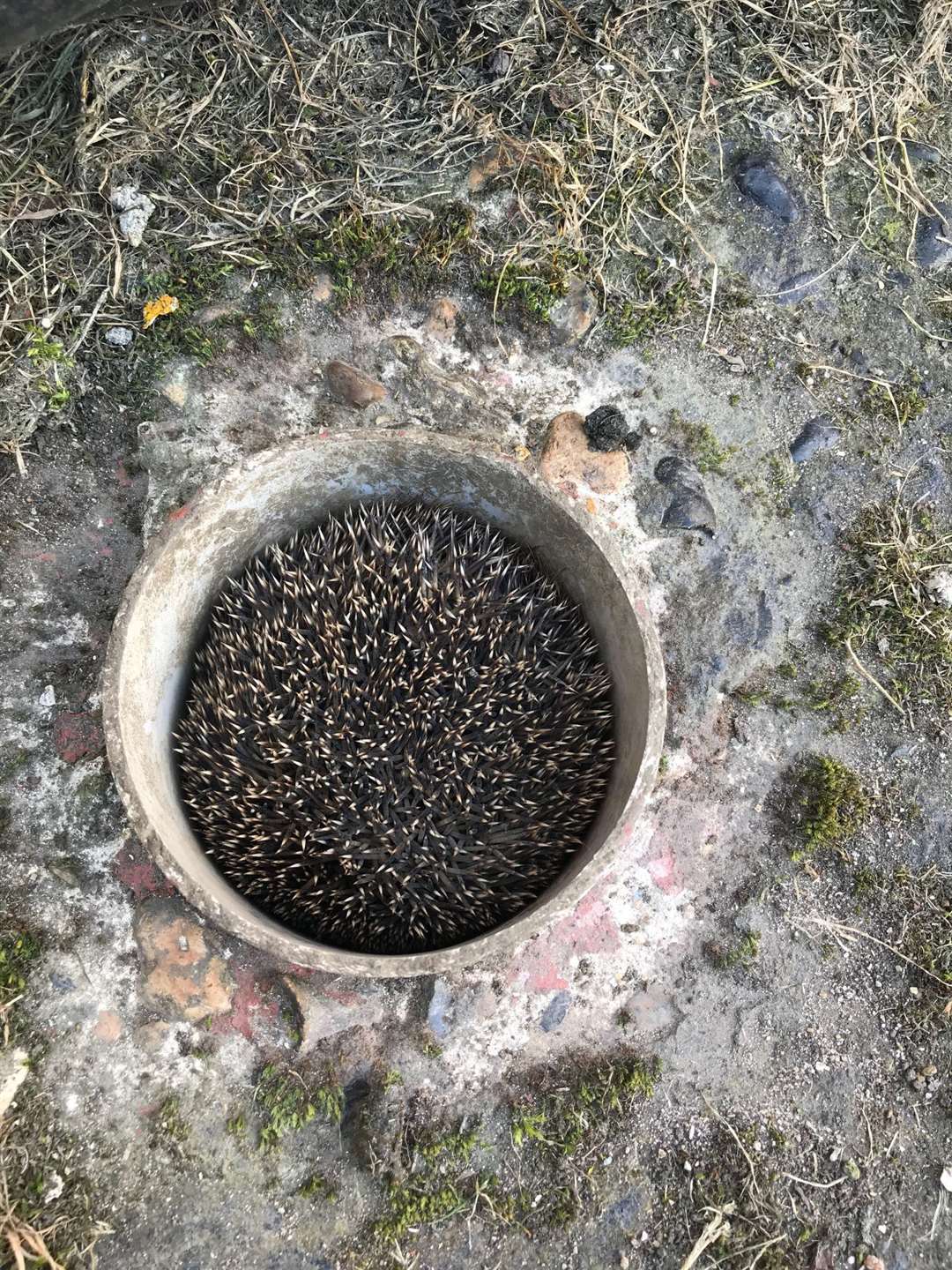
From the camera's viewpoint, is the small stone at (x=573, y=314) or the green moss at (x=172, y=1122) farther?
the small stone at (x=573, y=314)

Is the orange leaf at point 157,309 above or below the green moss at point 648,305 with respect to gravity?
below

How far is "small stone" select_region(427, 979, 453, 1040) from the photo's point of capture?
3.45m

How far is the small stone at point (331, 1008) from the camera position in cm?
340

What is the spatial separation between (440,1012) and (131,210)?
12.1 feet

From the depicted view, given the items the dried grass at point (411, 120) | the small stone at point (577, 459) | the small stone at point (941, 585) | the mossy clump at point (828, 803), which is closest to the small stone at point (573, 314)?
the dried grass at point (411, 120)

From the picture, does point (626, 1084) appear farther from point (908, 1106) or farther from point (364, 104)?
point (364, 104)

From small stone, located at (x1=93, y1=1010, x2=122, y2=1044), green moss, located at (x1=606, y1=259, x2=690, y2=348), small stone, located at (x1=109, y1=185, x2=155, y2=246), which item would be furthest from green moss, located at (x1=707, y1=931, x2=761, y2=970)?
small stone, located at (x1=109, y1=185, x2=155, y2=246)

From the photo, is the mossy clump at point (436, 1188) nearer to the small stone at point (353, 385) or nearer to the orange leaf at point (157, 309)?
the small stone at point (353, 385)

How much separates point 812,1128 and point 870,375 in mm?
3377

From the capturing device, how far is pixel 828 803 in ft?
12.1

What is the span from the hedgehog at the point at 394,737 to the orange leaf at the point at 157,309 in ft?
4.27

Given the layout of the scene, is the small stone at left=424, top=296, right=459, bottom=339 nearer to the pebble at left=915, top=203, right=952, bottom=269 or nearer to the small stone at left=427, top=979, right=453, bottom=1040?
the pebble at left=915, top=203, right=952, bottom=269

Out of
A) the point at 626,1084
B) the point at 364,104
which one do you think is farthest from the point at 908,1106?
the point at 364,104

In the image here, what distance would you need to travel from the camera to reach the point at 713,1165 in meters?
3.45
